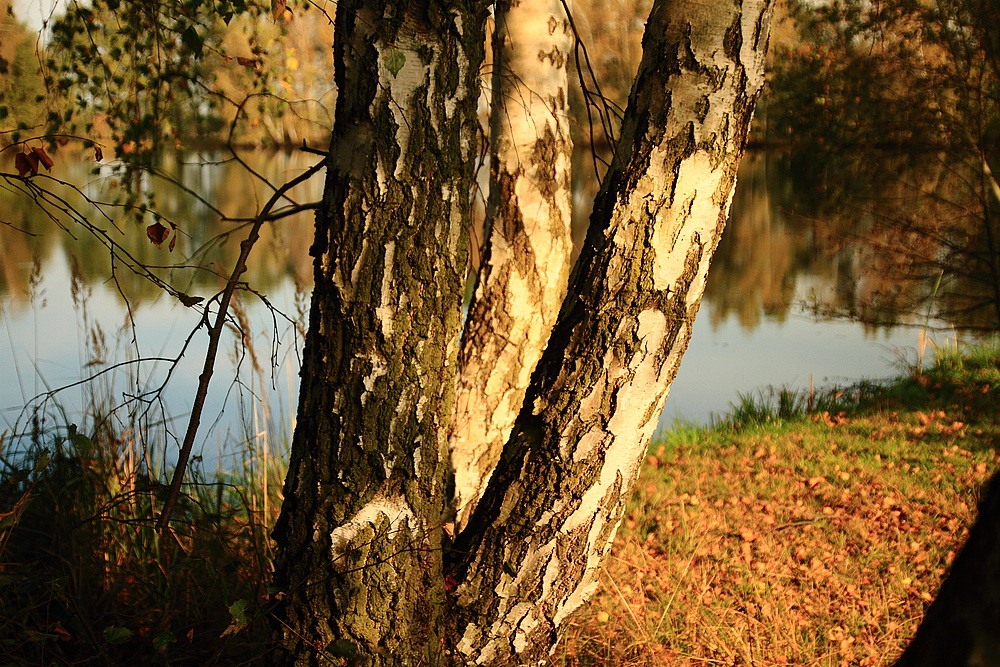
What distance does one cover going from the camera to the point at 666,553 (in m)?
3.62

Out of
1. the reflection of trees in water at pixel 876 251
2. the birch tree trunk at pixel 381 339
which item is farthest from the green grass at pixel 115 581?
the reflection of trees in water at pixel 876 251

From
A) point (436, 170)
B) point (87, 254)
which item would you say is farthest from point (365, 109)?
point (87, 254)

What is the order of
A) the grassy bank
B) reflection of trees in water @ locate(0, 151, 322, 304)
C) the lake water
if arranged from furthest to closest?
reflection of trees in water @ locate(0, 151, 322, 304)
the lake water
the grassy bank

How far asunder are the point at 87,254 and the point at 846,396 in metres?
9.08

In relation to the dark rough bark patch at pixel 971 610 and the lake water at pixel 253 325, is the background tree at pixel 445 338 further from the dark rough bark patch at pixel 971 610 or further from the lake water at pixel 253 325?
the lake water at pixel 253 325

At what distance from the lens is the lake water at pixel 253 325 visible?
5.14 meters

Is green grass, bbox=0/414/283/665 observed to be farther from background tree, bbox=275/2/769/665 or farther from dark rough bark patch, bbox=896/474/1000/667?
dark rough bark patch, bbox=896/474/1000/667

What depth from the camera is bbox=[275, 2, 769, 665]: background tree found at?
1.93m

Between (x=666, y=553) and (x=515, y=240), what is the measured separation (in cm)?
156

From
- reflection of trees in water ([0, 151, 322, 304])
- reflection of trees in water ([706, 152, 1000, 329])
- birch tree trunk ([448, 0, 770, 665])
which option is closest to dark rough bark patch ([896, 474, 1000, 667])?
birch tree trunk ([448, 0, 770, 665])

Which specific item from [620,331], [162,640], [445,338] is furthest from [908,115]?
[162,640]

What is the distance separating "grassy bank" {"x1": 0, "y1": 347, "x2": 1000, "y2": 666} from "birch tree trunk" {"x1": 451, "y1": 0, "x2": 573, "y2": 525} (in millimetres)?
771

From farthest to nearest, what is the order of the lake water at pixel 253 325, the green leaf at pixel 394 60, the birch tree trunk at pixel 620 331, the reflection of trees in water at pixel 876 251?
the reflection of trees in water at pixel 876 251 → the lake water at pixel 253 325 → the birch tree trunk at pixel 620 331 → the green leaf at pixel 394 60

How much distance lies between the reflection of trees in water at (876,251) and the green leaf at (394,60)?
649 cm
